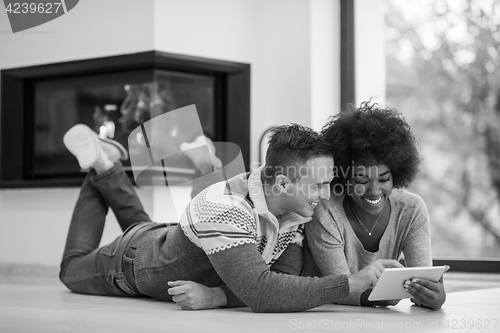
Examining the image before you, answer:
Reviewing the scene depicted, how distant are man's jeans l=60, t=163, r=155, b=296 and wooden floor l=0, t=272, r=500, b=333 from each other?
0.15 metres

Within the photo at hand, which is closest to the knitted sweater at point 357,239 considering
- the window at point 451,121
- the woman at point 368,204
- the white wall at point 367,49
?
the woman at point 368,204

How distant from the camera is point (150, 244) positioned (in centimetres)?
244

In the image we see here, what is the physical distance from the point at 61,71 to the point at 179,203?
43.6 inches

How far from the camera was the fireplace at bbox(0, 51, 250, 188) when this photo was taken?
4312mm

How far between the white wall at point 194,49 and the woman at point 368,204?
6.52ft

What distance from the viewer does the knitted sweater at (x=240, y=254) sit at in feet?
6.41

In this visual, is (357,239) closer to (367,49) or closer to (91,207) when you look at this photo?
(91,207)

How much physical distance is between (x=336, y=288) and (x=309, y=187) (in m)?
0.30

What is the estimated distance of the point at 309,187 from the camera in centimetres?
207

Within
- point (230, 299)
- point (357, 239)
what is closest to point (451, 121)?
point (357, 239)

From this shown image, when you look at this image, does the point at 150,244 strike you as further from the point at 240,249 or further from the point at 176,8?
the point at 176,8

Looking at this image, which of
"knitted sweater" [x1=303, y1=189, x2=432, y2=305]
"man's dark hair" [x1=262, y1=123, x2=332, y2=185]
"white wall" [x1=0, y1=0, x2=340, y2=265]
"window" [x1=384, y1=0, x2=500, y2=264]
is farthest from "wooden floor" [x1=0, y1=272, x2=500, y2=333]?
"window" [x1=384, y1=0, x2=500, y2=264]

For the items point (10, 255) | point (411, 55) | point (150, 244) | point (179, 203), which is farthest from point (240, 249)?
point (411, 55)

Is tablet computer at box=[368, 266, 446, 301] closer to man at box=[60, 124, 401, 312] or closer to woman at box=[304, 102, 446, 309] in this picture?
man at box=[60, 124, 401, 312]
